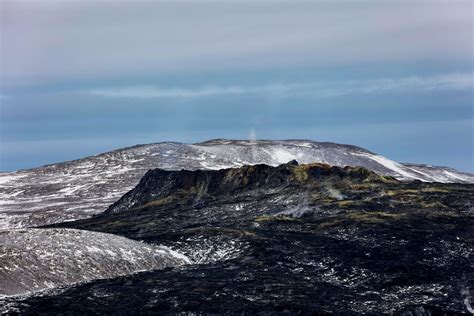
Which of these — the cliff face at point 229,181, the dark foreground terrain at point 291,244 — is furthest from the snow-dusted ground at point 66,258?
the cliff face at point 229,181

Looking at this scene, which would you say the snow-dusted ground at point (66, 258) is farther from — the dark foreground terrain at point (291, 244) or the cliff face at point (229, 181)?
the cliff face at point (229, 181)

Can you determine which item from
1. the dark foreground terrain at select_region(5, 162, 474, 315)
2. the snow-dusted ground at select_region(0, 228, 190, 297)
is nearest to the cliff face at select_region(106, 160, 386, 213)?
the dark foreground terrain at select_region(5, 162, 474, 315)

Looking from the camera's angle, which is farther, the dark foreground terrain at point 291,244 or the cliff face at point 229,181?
the cliff face at point 229,181

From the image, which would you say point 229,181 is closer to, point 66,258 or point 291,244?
point 291,244

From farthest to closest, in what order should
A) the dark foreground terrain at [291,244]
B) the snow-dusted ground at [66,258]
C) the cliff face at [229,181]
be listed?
the cliff face at [229,181] < the snow-dusted ground at [66,258] < the dark foreground terrain at [291,244]

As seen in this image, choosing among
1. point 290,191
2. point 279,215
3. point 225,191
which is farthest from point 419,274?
point 225,191

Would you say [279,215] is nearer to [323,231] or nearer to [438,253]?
[323,231]
